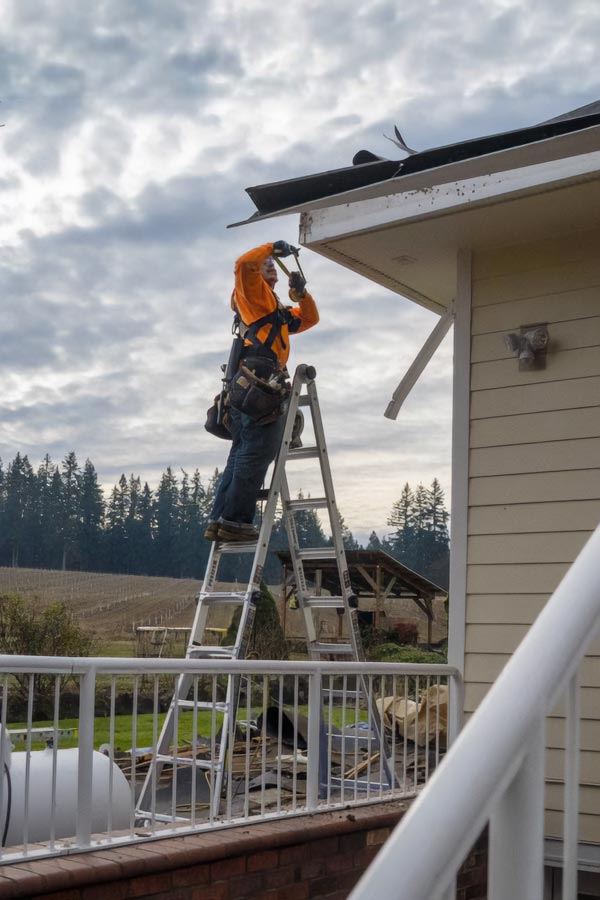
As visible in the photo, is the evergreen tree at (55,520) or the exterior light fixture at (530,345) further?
the evergreen tree at (55,520)

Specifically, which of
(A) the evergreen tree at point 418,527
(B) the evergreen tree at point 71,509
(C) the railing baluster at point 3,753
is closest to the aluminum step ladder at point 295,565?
(C) the railing baluster at point 3,753

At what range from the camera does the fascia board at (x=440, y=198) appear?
4.32 meters

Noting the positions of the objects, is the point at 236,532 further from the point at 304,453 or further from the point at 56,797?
the point at 56,797

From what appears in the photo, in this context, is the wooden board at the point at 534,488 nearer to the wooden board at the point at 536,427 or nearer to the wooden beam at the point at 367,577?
the wooden board at the point at 536,427

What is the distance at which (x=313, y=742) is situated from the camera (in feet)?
14.2

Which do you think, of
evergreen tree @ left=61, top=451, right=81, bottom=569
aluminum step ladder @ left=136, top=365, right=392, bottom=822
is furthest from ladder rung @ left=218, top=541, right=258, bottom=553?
evergreen tree @ left=61, top=451, right=81, bottom=569

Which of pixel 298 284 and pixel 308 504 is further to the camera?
pixel 298 284

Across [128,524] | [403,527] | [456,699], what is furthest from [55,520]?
[456,699]

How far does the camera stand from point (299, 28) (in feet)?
28.6

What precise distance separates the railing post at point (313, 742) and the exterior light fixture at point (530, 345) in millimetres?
1809

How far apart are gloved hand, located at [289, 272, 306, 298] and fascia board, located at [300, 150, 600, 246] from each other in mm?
834

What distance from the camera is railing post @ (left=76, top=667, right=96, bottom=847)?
339 centimetres

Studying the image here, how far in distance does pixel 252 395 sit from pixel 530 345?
1475 millimetres

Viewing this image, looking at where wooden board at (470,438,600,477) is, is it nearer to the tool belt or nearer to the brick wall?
the tool belt
